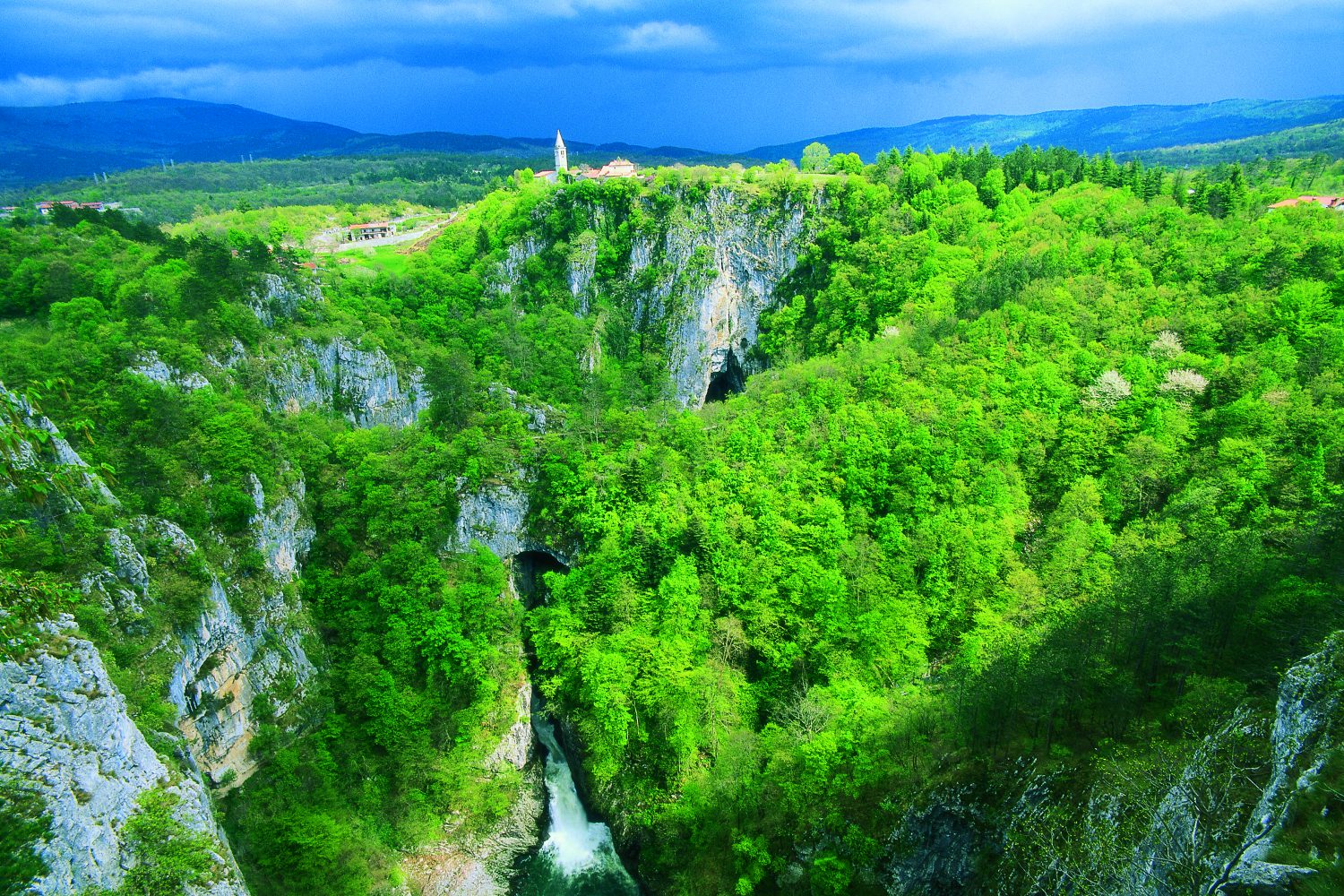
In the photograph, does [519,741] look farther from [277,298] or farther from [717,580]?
[277,298]

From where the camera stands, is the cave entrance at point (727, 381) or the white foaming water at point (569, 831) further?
the cave entrance at point (727, 381)

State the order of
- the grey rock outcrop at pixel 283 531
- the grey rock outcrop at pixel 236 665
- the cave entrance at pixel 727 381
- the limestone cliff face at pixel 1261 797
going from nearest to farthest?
the limestone cliff face at pixel 1261 797 → the grey rock outcrop at pixel 236 665 → the grey rock outcrop at pixel 283 531 → the cave entrance at pixel 727 381

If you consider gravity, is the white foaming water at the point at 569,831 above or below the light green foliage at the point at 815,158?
below

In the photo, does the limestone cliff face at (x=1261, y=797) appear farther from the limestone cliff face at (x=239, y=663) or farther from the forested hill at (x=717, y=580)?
the limestone cliff face at (x=239, y=663)

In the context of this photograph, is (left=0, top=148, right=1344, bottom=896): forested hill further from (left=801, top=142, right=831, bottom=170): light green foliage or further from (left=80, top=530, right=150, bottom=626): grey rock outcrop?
(left=801, top=142, right=831, bottom=170): light green foliage

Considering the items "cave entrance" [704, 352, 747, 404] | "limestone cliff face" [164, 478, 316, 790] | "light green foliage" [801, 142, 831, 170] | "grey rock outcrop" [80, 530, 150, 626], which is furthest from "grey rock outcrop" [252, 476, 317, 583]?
"light green foliage" [801, 142, 831, 170]

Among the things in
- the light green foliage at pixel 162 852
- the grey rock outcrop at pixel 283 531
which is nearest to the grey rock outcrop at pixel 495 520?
the grey rock outcrop at pixel 283 531
